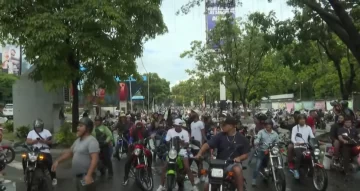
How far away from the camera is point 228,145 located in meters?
6.74

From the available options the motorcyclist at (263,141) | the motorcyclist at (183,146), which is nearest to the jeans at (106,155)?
the motorcyclist at (183,146)

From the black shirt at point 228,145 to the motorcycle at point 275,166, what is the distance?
8.45 feet

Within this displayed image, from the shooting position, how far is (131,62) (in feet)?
60.6

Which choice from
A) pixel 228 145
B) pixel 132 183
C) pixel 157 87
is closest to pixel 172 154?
pixel 228 145

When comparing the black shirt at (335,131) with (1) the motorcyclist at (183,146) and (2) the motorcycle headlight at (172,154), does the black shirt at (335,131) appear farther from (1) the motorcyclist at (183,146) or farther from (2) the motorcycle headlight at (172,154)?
(2) the motorcycle headlight at (172,154)

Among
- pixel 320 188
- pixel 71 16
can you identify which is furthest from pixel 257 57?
pixel 320 188

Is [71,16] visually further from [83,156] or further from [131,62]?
[83,156]

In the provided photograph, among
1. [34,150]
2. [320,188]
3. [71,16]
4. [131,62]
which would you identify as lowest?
[320,188]

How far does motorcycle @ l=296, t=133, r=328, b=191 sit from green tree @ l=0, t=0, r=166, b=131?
8.98m

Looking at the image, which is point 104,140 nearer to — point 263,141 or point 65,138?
point 263,141

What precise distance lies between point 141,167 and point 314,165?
3.59 meters

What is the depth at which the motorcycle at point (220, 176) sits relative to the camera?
6.27 metres

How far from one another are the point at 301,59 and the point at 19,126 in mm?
13973

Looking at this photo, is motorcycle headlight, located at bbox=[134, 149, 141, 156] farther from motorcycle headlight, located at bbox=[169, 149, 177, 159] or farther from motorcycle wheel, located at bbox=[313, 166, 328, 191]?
motorcycle wheel, located at bbox=[313, 166, 328, 191]
